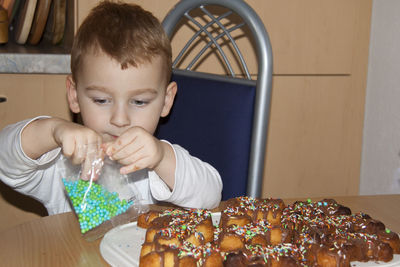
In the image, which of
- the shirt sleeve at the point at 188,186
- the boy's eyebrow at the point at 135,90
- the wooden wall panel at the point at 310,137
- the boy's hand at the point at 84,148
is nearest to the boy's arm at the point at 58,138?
the boy's hand at the point at 84,148

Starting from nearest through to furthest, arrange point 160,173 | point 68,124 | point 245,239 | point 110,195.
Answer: point 245,239 < point 110,195 < point 68,124 < point 160,173

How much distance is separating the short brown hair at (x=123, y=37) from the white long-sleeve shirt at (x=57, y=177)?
0.68ft

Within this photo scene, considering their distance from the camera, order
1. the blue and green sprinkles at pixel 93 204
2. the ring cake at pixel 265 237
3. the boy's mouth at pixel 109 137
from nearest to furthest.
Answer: the ring cake at pixel 265 237, the blue and green sprinkles at pixel 93 204, the boy's mouth at pixel 109 137

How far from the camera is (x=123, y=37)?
119cm

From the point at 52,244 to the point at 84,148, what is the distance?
0.18 m

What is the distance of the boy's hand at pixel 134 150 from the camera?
0.95m

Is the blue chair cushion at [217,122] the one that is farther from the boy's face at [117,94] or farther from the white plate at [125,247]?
the white plate at [125,247]

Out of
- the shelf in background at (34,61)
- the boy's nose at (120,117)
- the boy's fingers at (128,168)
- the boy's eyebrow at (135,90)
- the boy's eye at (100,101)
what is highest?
the shelf in background at (34,61)

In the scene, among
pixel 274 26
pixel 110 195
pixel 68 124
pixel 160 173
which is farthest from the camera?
pixel 274 26

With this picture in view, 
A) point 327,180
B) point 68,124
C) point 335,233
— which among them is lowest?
point 327,180

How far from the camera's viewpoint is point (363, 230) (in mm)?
861

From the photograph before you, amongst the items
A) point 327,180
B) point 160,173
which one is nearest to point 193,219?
point 160,173

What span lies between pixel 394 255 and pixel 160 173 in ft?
1.72

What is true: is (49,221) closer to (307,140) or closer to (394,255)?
(394,255)
